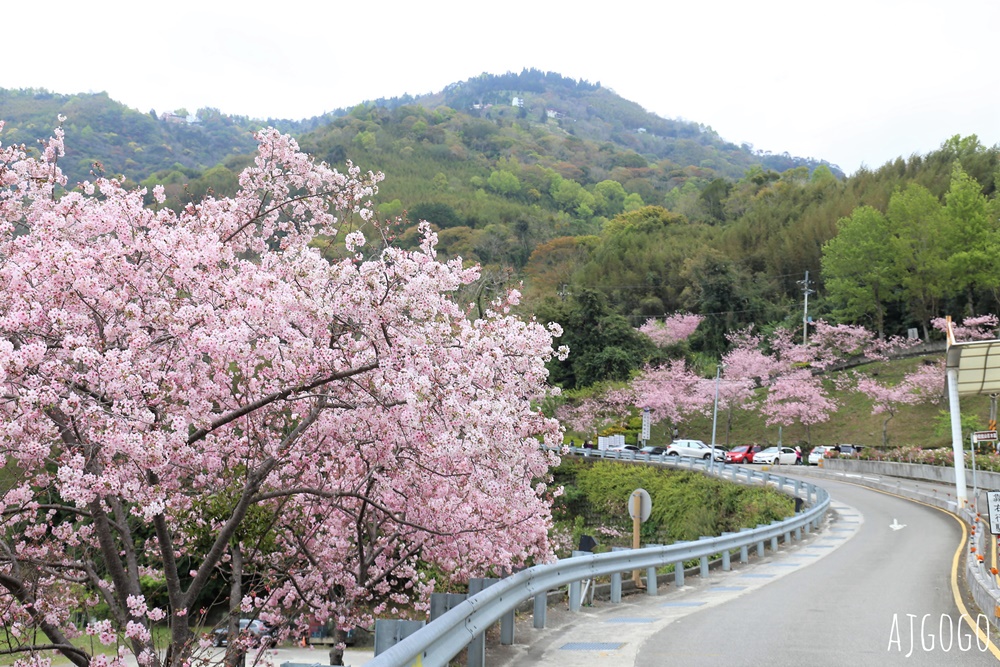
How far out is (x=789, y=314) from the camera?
253 feet

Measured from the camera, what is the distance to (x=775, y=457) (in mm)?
54312

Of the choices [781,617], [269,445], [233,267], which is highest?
[233,267]

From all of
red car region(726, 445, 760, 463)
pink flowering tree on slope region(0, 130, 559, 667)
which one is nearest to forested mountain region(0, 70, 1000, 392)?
pink flowering tree on slope region(0, 130, 559, 667)

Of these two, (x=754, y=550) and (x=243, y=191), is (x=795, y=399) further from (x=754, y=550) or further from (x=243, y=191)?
(x=243, y=191)

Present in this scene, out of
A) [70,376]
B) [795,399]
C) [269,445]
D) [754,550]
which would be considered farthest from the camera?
[795,399]

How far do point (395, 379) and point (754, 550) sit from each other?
51.7 ft

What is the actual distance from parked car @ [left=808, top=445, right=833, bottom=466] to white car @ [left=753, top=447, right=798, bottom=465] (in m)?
0.97

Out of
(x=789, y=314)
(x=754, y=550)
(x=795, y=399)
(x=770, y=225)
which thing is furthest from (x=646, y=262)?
(x=754, y=550)

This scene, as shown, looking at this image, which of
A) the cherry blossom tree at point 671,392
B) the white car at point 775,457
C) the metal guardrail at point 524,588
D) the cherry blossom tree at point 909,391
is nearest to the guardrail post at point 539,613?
the metal guardrail at point 524,588

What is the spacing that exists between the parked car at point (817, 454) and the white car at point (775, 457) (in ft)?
3.17

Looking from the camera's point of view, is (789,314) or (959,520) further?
(789,314)

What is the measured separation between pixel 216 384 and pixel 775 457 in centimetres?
5028

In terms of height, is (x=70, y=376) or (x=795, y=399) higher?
(x=70, y=376)

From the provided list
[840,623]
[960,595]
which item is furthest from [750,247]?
[840,623]
